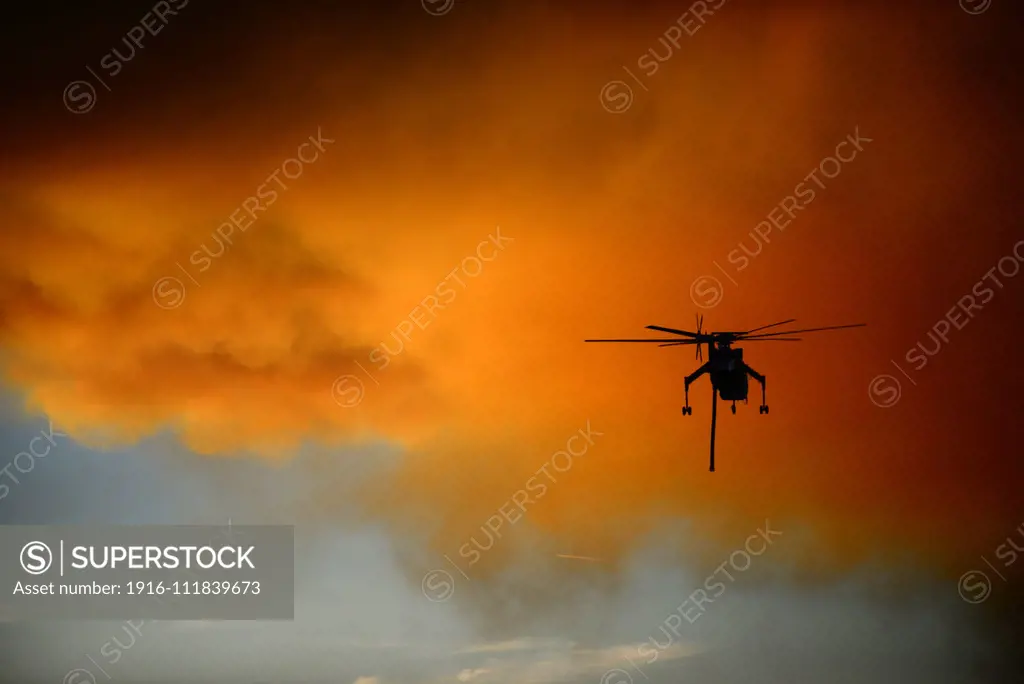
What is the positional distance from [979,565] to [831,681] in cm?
490

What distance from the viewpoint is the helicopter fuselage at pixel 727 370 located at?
33500 millimetres

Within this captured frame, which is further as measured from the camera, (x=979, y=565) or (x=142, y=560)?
(x=979, y=565)

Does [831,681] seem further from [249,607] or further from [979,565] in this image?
[249,607]

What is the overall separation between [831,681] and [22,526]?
20858mm

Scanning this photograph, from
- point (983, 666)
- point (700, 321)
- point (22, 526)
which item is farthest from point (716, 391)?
point (22, 526)

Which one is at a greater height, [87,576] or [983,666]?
[87,576]

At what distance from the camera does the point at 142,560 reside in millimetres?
32875

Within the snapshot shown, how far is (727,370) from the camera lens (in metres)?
33.5

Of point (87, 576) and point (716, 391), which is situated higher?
point (716, 391)

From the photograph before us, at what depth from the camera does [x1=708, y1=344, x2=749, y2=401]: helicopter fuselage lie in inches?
1319

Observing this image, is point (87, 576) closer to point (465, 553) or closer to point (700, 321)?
point (465, 553)

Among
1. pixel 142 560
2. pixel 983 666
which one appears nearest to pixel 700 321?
pixel 983 666

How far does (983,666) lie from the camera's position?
1474 inches

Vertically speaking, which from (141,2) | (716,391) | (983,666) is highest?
(141,2)
